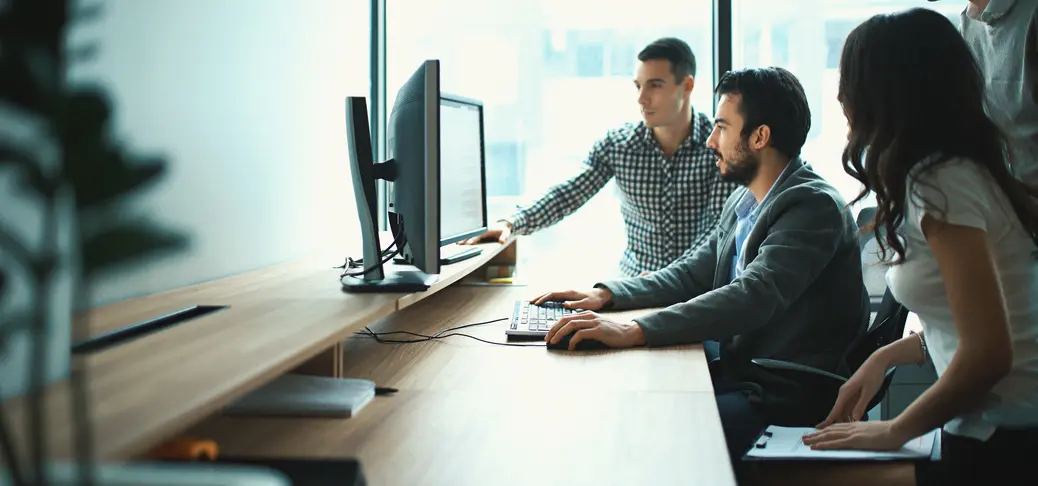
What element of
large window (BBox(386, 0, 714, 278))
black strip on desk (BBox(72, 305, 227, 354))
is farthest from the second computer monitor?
large window (BBox(386, 0, 714, 278))

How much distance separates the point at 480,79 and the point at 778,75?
1.58 metres

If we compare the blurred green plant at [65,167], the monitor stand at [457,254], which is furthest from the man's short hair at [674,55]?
the blurred green plant at [65,167]

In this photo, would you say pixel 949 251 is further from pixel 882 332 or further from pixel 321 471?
pixel 321 471

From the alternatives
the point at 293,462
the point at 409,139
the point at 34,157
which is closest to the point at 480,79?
the point at 409,139

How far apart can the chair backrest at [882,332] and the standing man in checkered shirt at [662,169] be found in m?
1.08

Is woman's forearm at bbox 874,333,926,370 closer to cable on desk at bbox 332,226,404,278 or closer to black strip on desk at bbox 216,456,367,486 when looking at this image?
cable on desk at bbox 332,226,404,278

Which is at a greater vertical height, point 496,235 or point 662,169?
point 662,169

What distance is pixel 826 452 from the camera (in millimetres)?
1370

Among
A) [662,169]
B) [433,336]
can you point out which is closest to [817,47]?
[662,169]

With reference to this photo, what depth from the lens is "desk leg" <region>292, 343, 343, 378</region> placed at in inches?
59.7

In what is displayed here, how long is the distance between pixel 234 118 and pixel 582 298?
0.94 m

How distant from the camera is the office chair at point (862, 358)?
1.76m

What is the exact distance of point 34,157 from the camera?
1.65 ft

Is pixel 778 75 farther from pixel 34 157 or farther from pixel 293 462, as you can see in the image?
pixel 34 157
